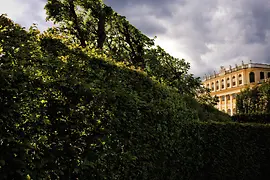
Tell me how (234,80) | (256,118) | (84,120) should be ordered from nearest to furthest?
1. (84,120)
2. (256,118)
3. (234,80)

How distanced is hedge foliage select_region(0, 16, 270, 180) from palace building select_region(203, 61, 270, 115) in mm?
59474

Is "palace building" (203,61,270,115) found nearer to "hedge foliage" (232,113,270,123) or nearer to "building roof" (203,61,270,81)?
"building roof" (203,61,270,81)

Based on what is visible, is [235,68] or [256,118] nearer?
[256,118]

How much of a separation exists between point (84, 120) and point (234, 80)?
73598mm

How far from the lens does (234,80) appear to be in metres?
74.6

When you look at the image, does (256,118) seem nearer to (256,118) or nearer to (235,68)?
(256,118)

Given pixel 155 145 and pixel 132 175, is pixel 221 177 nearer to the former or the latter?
pixel 155 145

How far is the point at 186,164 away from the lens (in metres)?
8.73

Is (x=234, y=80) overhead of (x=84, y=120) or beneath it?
overhead

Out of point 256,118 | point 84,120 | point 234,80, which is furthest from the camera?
point 234,80

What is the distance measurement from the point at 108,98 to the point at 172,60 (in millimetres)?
20859

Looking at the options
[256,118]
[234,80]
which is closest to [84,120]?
[256,118]

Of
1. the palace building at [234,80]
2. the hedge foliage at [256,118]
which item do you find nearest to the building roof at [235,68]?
the palace building at [234,80]

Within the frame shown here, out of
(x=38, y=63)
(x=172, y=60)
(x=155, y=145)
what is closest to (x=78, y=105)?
(x=38, y=63)
